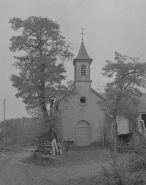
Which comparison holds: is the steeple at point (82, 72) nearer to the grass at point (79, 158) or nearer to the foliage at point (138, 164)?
the grass at point (79, 158)

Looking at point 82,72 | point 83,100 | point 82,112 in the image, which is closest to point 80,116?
point 82,112

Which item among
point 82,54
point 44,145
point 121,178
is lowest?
point 121,178

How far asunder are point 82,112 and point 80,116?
1.62 ft

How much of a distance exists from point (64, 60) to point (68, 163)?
10.7m

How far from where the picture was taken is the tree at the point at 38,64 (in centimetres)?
2916

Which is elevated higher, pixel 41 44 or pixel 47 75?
pixel 41 44

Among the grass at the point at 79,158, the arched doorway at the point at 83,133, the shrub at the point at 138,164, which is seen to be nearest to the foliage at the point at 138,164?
the shrub at the point at 138,164

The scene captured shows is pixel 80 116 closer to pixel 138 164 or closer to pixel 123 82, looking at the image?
pixel 123 82

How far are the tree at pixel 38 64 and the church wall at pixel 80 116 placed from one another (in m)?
6.69

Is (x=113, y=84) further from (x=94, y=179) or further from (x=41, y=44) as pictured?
(x=94, y=179)

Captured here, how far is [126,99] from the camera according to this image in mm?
30453

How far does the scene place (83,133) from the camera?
121 ft

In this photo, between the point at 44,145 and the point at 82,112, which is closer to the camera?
the point at 44,145

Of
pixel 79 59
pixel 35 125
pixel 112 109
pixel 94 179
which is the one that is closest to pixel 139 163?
pixel 94 179
